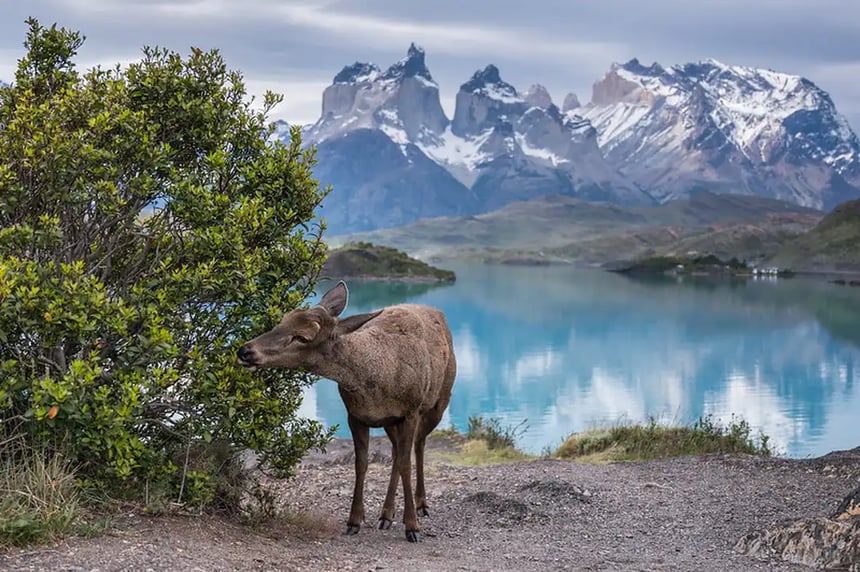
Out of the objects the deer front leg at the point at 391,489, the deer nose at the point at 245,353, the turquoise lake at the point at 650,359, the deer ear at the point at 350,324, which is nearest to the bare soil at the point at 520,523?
the deer front leg at the point at 391,489

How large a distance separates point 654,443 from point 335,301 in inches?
452

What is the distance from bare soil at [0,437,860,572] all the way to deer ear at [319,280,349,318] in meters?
2.25

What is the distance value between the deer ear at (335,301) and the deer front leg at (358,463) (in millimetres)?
A: 1291

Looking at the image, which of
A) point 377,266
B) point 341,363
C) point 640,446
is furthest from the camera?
point 377,266

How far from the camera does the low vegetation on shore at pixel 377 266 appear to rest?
486ft

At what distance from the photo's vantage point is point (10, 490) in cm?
800

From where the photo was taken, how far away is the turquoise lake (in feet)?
159

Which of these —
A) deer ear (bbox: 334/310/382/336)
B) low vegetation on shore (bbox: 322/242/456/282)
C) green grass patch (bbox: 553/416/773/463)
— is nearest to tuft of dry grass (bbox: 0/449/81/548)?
deer ear (bbox: 334/310/382/336)

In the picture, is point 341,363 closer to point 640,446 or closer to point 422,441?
point 422,441

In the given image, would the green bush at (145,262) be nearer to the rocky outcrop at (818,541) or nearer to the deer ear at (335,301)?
the deer ear at (335,301)

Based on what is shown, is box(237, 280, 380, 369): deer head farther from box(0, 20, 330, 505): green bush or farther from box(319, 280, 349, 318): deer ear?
box(0, 20, 330, 505): green bush

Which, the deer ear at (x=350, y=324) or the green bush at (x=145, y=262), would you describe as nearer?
the green bush at (x=145, y=262)

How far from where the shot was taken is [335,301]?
9.73 m

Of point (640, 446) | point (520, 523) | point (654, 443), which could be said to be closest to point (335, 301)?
point (520, 523)
